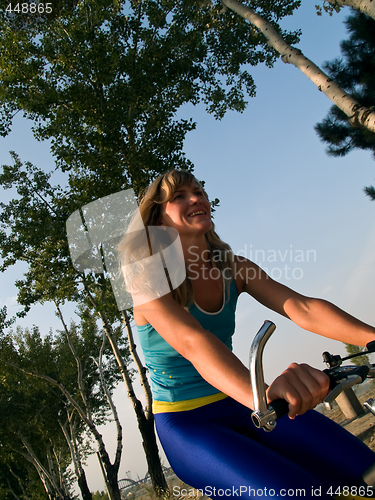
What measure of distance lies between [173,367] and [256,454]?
0.68m

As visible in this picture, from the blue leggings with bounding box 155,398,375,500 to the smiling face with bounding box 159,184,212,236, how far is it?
3.42 ft

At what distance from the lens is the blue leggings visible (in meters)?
1.21

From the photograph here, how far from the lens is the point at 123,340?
18.1m

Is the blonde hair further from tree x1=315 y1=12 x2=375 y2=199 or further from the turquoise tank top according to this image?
tree x1=315 y1=12 x2=375 y2=199

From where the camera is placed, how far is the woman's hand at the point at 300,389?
0.90 meters

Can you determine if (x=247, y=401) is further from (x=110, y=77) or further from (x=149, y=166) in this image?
(x=110, y=77)

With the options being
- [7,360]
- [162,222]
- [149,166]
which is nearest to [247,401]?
[162,222]

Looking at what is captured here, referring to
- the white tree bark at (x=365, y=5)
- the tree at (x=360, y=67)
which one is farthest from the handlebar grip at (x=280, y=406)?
the tree at (x=360, y=67)

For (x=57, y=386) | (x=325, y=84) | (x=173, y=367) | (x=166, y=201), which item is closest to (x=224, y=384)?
(x=173, y=367)

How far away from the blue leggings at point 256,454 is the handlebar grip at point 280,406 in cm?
46

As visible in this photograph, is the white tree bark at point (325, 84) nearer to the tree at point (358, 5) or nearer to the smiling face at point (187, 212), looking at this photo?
the tree at point (358, 5)

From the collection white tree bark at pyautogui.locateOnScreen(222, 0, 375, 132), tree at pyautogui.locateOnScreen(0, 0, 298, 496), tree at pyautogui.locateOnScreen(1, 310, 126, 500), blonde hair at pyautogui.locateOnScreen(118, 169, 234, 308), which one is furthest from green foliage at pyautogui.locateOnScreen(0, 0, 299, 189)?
tree at pyautogui.locateOnScreen(1, 310, 126, 500)

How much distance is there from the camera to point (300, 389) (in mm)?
918

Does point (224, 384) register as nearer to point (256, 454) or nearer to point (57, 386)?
point (256, 454)
